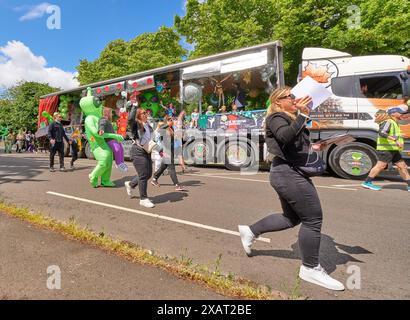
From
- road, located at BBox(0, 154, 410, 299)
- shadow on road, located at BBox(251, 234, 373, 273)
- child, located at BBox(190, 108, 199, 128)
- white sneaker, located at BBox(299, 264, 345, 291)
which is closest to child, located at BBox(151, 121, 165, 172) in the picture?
road, located at BBox(0, 154, 410, 299)

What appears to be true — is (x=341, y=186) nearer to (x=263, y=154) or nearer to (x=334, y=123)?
A: (x=334, y=123)

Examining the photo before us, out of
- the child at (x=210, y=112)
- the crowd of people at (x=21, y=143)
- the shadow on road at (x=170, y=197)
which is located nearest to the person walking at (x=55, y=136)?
the child at (x=210, y=112)

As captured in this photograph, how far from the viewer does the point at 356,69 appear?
7.80 m

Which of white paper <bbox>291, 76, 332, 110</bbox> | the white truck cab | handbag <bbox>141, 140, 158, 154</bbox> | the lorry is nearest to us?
white paper <bbox>291, 76, 332, 110</bbox>

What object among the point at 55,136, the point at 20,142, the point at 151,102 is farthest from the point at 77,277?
the point at 20,142

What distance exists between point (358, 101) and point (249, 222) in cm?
539

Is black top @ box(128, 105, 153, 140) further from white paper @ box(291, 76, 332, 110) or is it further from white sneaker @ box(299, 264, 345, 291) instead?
white sneaker @ box(299, 264, 345, 291)

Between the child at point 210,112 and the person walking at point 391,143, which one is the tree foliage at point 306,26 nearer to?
the child at point 210,112

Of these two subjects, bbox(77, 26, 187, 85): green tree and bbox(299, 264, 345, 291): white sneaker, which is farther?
bbox(77, 26, 187, 85): green tree

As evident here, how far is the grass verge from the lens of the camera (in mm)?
2369

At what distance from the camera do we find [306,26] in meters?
14.3

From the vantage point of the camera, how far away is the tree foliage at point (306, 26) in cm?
1330

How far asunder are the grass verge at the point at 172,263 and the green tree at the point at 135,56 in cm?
2035

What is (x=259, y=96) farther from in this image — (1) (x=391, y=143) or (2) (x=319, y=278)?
(2) (x=319, y=278)
